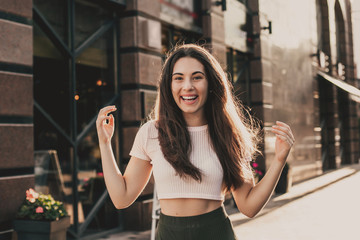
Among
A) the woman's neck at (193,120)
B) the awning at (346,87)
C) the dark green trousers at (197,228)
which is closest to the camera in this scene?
the dark green trousers at (197,228)

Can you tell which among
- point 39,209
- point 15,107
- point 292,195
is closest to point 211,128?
point 39,209

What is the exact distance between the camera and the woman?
2.25 meters

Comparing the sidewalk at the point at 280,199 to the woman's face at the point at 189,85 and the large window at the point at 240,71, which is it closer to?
the large window at the point at 240,71

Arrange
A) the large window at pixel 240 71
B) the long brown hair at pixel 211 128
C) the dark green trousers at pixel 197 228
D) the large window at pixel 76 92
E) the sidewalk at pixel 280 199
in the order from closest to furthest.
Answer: the dark green trousers at pixel 197 228
the long brown hair at pixel 211 128
the large window at pixel 76 92
the sidewalk at pixel 280 199
the large window at pixel 240 71

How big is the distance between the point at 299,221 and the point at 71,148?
13.7 ft

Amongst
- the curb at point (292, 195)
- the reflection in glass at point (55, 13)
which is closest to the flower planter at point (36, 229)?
the reflection in glass at point (55, 13)

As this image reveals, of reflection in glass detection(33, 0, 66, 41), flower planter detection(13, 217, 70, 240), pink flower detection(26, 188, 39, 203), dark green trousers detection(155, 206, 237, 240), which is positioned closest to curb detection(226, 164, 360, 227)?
flower planter detection(13, 217, 70, 240)

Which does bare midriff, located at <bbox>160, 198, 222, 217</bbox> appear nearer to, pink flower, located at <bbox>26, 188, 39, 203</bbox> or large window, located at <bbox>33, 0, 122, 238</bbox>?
pink flower, located at <bbox>26, 188, 39, 203</bbox>

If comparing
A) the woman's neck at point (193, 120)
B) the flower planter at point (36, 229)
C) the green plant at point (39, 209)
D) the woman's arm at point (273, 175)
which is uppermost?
the woman's neck at point (193, 120)

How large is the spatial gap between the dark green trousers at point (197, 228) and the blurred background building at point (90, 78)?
365cm

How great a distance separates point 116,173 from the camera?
7.49ft

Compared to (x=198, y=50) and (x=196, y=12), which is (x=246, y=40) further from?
(x=198, y=50)

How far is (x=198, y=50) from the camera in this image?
7.82 feet

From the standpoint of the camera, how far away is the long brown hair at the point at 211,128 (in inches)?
90.3
